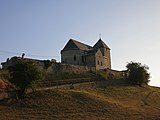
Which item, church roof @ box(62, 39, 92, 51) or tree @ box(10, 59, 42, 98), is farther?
church roof @ box(62, 39, 92, 51)

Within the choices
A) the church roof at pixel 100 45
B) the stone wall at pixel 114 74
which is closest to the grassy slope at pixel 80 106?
the stone wall at pixel 114 74

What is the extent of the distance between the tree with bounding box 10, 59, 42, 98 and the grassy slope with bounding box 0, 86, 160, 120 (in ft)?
5.28

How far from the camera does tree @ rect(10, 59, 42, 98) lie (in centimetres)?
5028

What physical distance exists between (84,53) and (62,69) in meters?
16.2

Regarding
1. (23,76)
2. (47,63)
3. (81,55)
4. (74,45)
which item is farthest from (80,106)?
(74,45)

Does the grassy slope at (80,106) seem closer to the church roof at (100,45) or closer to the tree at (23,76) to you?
the tree at (23,76)

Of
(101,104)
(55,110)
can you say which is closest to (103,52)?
(101,104)

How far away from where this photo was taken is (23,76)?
5012 cm

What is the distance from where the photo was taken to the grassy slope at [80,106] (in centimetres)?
4438

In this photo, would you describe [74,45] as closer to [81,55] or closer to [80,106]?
[81,55]

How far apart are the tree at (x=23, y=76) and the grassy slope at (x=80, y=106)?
161 cm

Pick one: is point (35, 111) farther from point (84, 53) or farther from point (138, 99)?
point (84, 53)

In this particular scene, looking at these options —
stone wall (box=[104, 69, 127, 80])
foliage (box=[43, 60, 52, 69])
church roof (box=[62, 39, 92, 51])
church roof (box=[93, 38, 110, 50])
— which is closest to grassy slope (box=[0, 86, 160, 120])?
foliage (box=[43, 60, 52, 69])

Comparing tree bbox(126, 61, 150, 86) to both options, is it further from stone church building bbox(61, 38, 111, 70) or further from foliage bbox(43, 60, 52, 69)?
foliage bbox(43, 60, 52, 69)
